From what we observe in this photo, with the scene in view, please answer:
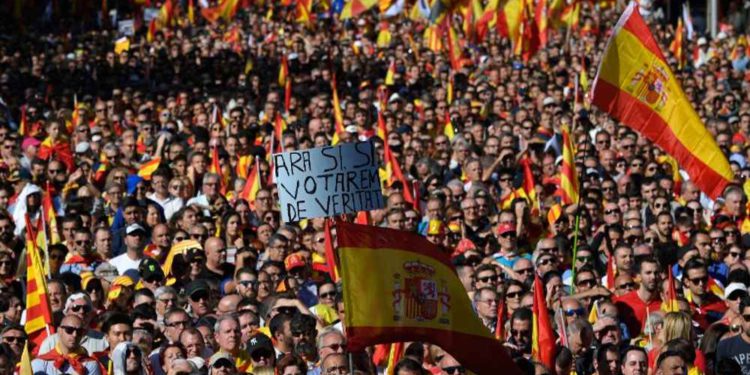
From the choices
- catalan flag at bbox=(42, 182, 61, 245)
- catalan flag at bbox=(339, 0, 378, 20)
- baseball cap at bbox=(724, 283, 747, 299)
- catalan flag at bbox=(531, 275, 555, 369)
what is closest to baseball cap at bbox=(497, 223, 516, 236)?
baseball cap at bbox=(724, 283, 747, 299)

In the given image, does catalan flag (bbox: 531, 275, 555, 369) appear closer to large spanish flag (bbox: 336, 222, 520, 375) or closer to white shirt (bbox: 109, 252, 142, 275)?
large spanish flag (bbox: 336, 222, 520, 375)

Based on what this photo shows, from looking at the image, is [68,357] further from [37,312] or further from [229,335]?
[37,312]

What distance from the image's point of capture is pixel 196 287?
12.4m

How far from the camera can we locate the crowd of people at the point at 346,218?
11.1 meters

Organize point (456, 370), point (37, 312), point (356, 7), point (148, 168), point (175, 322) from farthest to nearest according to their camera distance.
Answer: point (356, 7) < point (148, 168) < point (37, 312) < point (175, 322) < point (456, 370)

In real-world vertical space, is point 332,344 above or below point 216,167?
below

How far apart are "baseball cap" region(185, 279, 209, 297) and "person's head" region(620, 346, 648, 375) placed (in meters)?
3.18

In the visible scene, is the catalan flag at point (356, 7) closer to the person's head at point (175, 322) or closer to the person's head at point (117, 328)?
the person's head at point (175, 322)

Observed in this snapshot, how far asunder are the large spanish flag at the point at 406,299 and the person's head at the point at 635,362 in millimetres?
925

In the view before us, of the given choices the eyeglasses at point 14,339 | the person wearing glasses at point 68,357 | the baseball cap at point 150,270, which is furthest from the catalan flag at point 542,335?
the baseball cap at point 150,270

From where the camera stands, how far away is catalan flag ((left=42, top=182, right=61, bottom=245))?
15148 mm

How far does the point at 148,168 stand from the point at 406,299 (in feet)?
28.2

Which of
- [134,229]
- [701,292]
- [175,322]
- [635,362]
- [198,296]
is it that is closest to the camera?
[635,362]

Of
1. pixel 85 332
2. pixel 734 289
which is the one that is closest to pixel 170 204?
pixel 85 332
